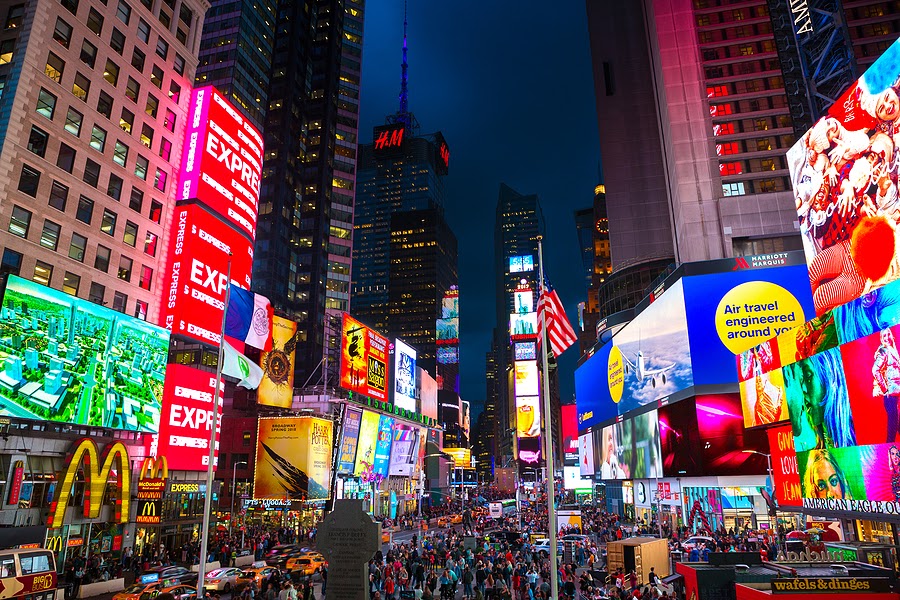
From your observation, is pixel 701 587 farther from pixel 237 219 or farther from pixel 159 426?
pixel 237 219

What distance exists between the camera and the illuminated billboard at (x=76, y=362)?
3216 centimetres

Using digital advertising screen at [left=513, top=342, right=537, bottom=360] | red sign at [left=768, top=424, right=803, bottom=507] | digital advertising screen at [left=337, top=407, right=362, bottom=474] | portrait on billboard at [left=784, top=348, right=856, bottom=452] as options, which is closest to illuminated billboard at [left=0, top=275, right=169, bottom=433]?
digital advertising screen at [left=337, top=407, right=362, bottom=474]

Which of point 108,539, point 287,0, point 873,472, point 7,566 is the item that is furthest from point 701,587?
point 287,0

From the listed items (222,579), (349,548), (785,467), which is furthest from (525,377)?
(349,548)

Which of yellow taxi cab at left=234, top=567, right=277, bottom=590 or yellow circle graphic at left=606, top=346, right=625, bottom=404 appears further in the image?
yellow circle graphic at left=606, top=346, right=625, bottom=404

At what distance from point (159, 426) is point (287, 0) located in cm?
9793

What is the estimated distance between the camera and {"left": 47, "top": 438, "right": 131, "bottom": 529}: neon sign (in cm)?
3447

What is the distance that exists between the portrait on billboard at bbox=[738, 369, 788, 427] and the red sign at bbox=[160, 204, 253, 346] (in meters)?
37.7

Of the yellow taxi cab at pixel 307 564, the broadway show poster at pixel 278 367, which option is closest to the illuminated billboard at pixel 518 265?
the broadway show poster at pixel 278 367

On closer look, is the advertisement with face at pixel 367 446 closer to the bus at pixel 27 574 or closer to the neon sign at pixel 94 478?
the neon sign at pixel 94 478

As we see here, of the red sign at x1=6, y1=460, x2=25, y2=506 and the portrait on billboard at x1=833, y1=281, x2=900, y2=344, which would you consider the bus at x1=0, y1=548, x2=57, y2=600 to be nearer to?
the red sign at x1=6, y1=460, x2=25, y2=506

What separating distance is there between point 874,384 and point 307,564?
2924 centimetres

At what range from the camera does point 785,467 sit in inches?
1517

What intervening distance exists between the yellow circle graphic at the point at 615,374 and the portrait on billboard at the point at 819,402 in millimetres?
49558
